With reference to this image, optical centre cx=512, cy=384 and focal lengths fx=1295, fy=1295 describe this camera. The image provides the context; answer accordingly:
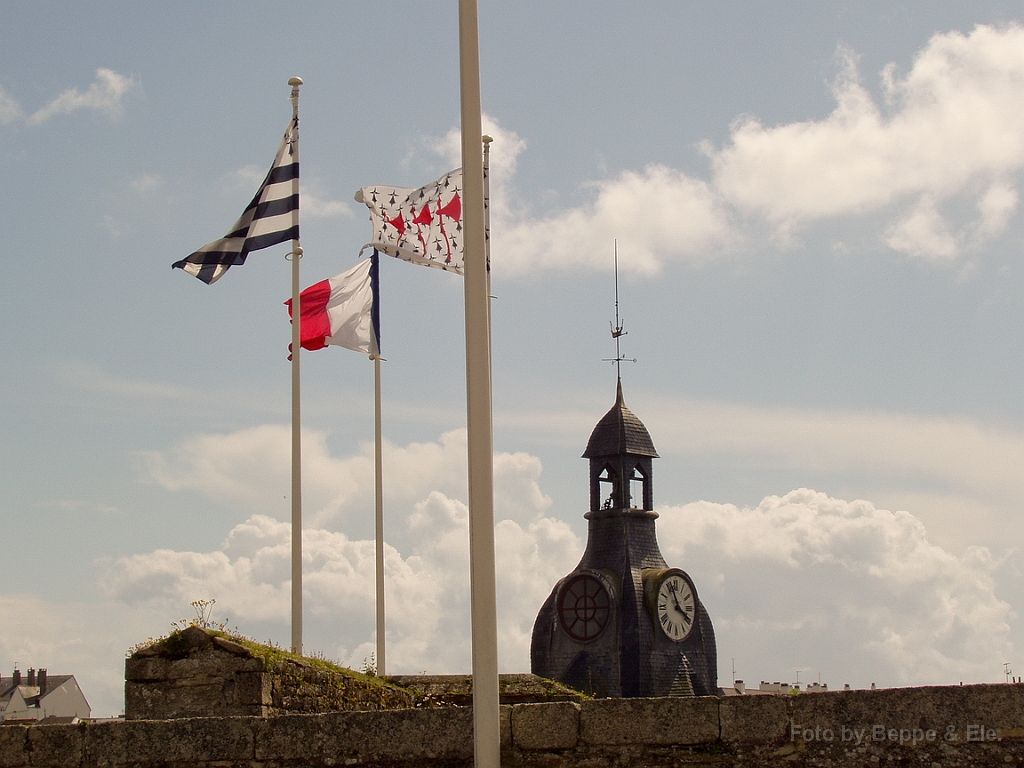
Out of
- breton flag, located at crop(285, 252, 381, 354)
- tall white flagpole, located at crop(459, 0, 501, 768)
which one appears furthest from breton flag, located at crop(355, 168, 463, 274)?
tall white flagpole, located at crop(459, 0, 501, 768)

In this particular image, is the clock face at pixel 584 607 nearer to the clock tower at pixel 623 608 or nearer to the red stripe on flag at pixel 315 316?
the clock tower at pixel 623 608

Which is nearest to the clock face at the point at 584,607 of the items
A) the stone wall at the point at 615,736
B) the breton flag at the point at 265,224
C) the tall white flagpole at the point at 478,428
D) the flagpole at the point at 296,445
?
the flagpole at the point at 296,445

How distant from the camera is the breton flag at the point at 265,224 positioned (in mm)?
16734

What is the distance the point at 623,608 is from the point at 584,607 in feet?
5.98

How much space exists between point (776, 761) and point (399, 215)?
31.5 feet

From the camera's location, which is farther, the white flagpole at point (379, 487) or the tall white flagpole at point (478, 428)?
the white flagpole at point (379, 487)

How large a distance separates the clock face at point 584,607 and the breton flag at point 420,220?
4123cm

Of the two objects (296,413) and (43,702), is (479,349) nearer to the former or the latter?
(296,413)

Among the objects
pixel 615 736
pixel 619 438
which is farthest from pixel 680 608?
pixel 615 736

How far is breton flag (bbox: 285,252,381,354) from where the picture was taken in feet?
58.8

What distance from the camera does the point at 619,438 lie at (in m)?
54.2

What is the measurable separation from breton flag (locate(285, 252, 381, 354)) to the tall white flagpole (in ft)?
27.6

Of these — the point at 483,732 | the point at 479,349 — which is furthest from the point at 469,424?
the point at 483,732

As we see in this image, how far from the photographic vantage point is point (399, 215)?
53.5ft
